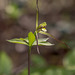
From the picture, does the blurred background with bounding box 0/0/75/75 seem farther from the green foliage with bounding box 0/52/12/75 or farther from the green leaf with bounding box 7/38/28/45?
the green leaf with bounding box 7/38/28/45

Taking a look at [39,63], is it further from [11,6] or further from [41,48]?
[11,6]

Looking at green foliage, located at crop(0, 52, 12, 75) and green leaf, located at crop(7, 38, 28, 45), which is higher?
green leaf, located at crop(7, 38, 28, 45)

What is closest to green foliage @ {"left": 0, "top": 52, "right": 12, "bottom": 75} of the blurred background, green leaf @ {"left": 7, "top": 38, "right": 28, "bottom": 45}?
the blurred background

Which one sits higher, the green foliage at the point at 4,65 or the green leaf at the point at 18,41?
the green leaf at the point at 18,41

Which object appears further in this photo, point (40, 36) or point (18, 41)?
point (40, 36)

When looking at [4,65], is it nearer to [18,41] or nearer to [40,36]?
[18,41]

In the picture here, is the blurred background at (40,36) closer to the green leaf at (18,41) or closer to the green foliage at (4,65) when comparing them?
the green foliage at (4,65)

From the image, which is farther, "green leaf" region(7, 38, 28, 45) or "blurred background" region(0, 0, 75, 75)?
"blurred background" region(0, 0, 75, 75)

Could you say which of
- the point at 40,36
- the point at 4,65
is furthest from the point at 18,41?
the point at 40,36

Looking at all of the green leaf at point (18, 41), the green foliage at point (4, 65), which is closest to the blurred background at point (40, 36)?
the green foliage at point (4, 65)
